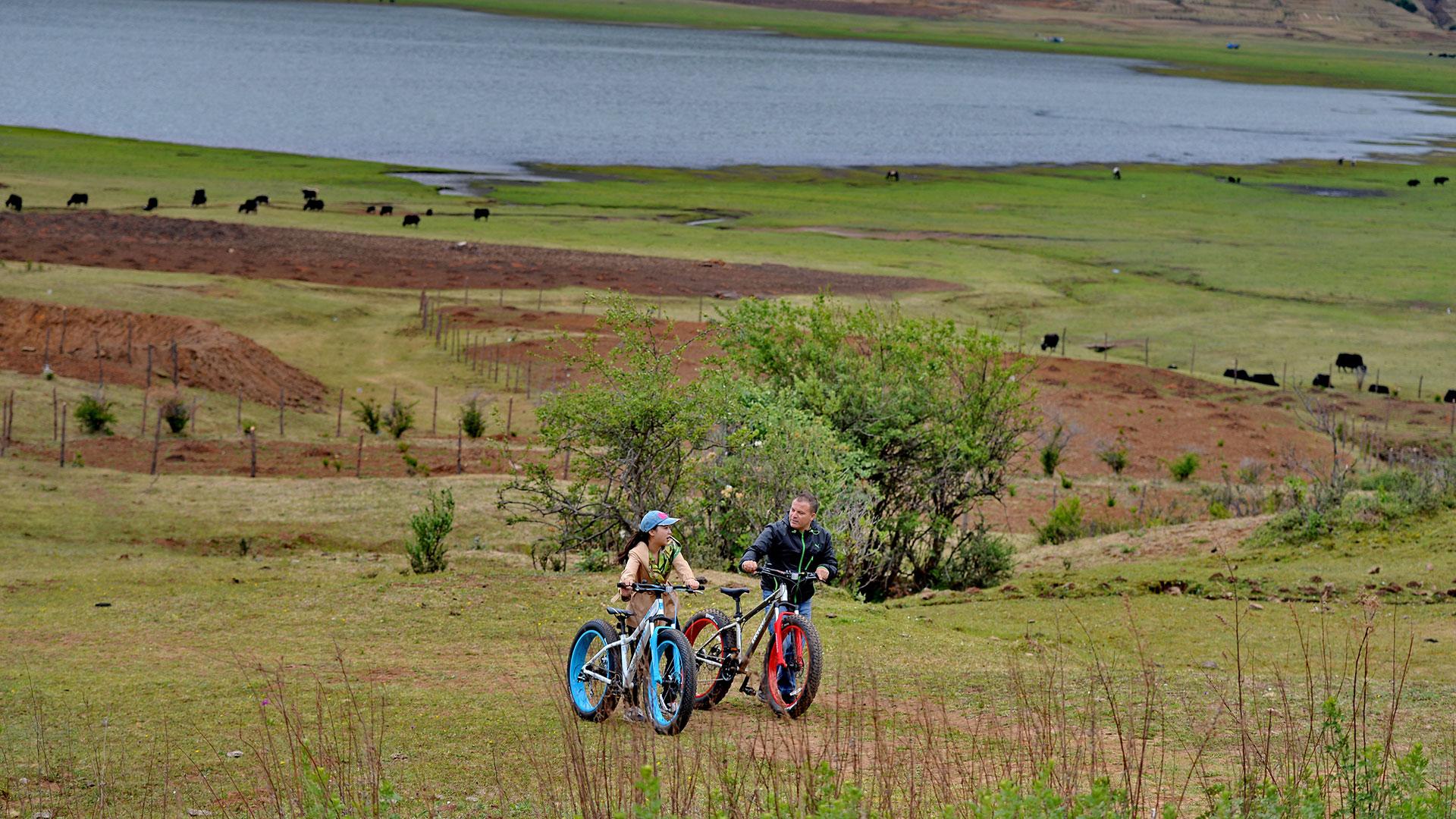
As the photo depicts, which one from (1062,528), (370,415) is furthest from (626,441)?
(370,415)

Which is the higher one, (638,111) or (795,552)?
(638,111)

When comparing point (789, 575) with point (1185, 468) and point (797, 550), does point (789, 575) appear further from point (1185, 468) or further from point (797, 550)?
point (1185, 468)

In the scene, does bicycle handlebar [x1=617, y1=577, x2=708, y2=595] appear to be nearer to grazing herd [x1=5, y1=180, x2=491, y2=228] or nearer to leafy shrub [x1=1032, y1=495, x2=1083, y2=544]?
leafy shrub [x1=1032, y1=495, x2=1083, y2=544]

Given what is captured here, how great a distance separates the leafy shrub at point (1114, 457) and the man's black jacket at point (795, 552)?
24.0m

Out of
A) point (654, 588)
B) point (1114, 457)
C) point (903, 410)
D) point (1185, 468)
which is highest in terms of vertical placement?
point (903, 410)

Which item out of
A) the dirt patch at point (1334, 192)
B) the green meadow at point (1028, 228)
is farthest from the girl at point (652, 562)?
the dirt patch at point (1334, 192)

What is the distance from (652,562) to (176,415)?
24.8 metres

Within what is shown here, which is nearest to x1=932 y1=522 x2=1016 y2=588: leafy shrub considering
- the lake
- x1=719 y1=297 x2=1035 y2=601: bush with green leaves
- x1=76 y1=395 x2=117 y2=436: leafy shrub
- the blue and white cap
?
x1=719 y1=297 x2=1035 y2=601: bush with green leaves

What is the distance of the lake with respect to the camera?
109 m

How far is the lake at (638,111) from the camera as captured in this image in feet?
359

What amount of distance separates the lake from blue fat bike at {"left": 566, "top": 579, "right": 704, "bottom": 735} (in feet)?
281

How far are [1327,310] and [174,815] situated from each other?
5351 centimetres

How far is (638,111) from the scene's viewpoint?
136 meters

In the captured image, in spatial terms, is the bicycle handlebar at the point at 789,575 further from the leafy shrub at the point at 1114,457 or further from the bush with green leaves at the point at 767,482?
the leafy shrub at the point at 1114,457
